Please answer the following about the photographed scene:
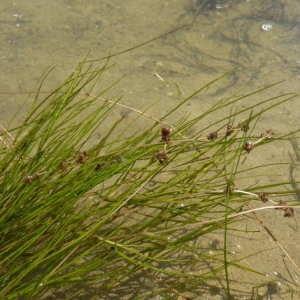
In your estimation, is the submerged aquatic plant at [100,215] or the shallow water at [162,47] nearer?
the submerged aquatic plant at [100,215]

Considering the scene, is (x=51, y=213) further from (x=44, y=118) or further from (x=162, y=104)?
(x=162, y=104)

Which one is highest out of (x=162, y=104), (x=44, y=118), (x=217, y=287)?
(x=44, y=118)

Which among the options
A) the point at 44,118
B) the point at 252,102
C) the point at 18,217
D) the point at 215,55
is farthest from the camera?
the point at 215,55

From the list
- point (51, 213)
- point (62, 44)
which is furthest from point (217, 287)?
point (62, 44)

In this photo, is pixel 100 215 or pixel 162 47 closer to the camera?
pixel 100 215

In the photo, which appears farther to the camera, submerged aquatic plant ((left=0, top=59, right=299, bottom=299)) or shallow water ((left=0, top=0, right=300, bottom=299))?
shallow water ((left=0, top=0, right=300, bottom=299))

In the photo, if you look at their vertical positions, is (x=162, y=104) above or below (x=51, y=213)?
below

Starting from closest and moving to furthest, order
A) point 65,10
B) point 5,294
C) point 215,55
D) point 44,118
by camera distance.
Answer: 1. point 5,294
2. point 44,118
3. point 215,55
4. point 65,10

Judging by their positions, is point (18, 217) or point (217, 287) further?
point (217, 287)
